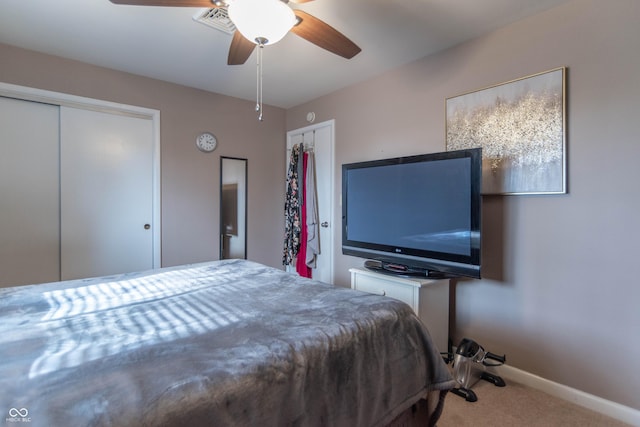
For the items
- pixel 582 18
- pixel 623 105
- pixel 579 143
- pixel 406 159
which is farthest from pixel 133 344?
pixel 582 18

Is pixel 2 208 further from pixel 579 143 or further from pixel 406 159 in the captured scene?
pixel 579 143

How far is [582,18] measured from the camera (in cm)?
183

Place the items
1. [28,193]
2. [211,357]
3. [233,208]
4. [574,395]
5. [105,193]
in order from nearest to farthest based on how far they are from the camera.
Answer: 1. [211,357]
2. [574,395]
3. [28,193]
4. [105,193]
5. [233,208]

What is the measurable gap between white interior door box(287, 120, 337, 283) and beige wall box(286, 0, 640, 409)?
4.67 ft

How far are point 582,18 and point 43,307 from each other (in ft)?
10.6

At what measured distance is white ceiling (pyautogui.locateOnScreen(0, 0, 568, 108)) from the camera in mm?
1969

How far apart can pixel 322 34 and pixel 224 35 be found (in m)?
0.99

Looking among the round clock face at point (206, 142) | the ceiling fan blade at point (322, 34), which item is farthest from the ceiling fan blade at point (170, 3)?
the round clock face at point (206, 142)

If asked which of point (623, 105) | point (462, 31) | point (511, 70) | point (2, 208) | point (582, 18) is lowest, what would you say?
point (2, 208)

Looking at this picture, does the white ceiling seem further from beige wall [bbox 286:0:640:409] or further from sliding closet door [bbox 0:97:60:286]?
sliding closet door [bbox 0:97:60:286]

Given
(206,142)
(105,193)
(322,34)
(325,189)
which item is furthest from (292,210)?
(322,34)

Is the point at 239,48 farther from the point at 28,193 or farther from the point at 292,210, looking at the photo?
the point at 28,193

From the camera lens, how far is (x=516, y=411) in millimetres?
1792

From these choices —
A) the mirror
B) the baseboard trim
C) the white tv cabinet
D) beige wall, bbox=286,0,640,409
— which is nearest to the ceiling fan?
beige wall, bbox=286,0,640,409
